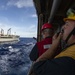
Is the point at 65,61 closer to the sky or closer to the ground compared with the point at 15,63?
closer to the sky

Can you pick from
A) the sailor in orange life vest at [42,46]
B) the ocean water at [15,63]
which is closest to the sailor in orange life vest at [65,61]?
the sailor in orange life vest at [42,46]

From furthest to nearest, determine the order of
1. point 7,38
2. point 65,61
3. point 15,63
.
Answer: point 7,38 → point 15,63 → point 65,61

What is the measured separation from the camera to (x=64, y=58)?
1596mm

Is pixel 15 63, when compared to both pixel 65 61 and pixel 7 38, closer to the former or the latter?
pixel 65 61

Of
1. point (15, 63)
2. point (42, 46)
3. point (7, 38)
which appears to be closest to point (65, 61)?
point (42, 46)

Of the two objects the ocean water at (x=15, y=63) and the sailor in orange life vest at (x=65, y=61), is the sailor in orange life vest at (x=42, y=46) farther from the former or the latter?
the ocean water at (x=15, y=63)

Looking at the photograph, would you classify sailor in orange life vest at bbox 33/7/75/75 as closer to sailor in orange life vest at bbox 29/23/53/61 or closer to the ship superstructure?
sailor in orange life vest at bbox 29/23/53/61

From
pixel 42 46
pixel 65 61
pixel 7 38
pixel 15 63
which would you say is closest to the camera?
pixel 65 61

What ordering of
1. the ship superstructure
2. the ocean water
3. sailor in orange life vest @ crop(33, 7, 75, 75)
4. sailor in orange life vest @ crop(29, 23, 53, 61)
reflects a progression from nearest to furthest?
sailor in orange life vest @ crop(33, 7, 75, 75), sailor in orange life vest @ crop(29, 23, 53, 61), the ocean water, the ship superstructure

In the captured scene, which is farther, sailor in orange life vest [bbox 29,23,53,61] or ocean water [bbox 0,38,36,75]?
ocean water [bbox 0,38,36,75]

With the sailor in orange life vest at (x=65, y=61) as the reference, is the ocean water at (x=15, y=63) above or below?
below

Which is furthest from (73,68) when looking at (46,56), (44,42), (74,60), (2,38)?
(2,38)

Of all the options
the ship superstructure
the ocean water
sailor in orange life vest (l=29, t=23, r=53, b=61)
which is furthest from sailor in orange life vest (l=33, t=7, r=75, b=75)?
the ship superstructure

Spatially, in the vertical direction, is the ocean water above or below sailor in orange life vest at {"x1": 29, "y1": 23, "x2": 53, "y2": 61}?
below
